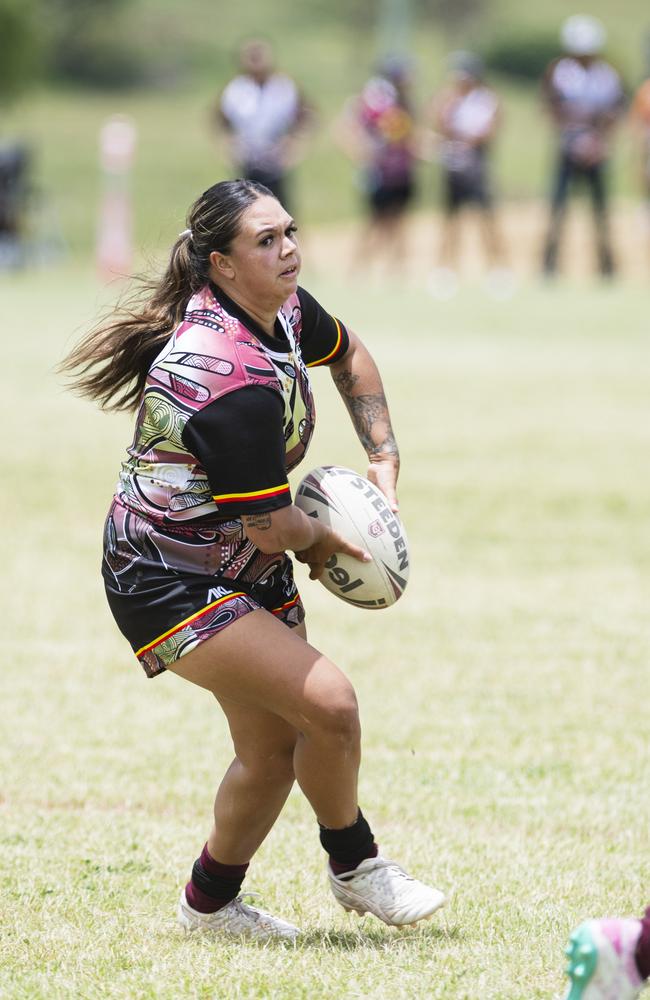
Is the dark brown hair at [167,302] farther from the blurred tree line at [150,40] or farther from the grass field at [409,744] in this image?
the blurred tree line at [150,40]

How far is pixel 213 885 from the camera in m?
3.97

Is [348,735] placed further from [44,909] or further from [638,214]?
[638,214]

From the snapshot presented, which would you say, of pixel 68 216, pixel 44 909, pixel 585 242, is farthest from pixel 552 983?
pixel 68 216

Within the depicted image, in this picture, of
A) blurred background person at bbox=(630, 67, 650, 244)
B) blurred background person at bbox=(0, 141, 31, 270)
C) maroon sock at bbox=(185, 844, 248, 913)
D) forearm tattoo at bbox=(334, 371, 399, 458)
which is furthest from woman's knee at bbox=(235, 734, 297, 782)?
blurred background person at bbox=(0, 141, 31, 270)

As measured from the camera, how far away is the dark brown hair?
12.5ft

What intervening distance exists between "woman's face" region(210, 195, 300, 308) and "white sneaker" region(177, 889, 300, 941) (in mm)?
1429

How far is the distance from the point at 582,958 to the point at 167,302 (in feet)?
5.81

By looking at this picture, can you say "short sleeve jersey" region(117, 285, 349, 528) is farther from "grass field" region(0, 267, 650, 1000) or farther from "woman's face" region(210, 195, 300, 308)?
"grass field" region(0, 267, 650, 1000)

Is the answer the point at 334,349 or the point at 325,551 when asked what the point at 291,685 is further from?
the point at 334,349

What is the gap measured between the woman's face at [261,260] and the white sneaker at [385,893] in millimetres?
1322

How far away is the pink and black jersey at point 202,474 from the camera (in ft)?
11.7

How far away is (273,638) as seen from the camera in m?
3.66

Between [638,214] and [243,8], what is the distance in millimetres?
45527

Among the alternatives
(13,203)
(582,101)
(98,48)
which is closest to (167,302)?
(582,101)
